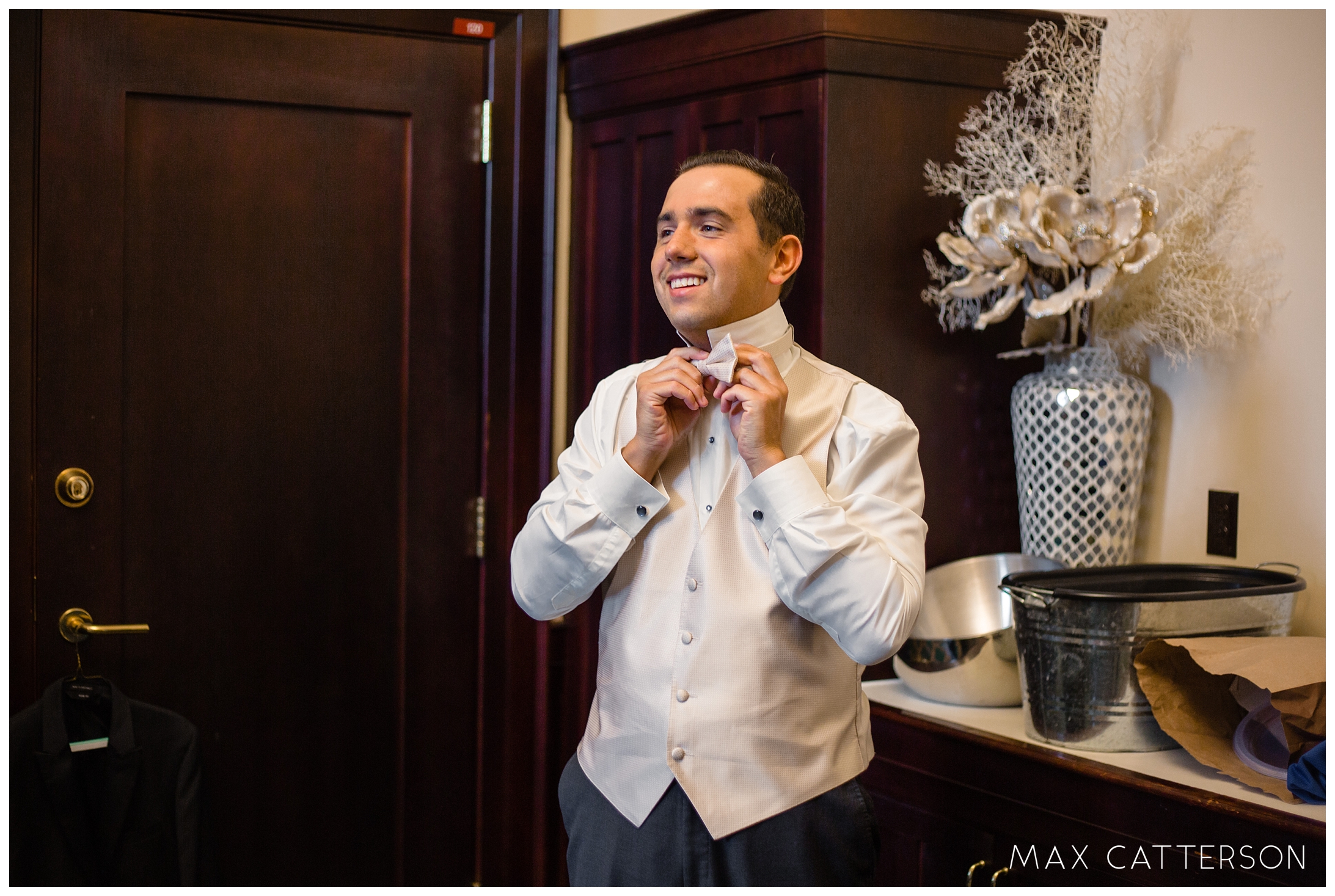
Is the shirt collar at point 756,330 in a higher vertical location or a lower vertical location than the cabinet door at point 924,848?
higher

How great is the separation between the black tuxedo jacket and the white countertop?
120cm

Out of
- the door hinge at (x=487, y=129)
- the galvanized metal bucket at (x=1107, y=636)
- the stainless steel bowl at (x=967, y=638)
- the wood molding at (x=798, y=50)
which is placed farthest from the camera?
the door hinge at (x=487, y=129)

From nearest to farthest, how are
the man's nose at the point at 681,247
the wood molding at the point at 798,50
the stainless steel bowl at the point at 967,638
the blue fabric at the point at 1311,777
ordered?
the man's nose at the point at 681,247 → the blue fabric at the point at 1311,777 → the stainless steel bowl at the point at 967,638 → the wood molding at the point at 798,50

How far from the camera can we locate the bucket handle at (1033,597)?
162 centimetres

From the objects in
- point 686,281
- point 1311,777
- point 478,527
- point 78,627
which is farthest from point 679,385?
point 78,627

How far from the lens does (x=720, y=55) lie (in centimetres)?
208

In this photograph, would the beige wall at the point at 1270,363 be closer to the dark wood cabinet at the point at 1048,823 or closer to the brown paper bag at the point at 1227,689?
the brown paper bag at the point at 1227,689

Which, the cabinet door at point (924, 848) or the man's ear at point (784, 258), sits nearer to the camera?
the man's ear at point (784, 258)

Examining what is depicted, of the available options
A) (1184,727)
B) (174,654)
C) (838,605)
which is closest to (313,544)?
(174,654)

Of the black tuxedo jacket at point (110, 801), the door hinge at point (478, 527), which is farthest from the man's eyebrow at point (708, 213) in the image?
the black tuxedo jacket at point (110, 801)

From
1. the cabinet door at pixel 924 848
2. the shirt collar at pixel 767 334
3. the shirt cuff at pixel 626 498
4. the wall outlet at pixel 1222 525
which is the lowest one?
the cabinet door at pixel 924 848

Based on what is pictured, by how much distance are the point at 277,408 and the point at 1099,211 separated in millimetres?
1567

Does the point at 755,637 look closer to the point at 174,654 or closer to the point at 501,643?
the point at 501,643

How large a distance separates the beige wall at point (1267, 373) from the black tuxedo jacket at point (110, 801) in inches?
71.2
